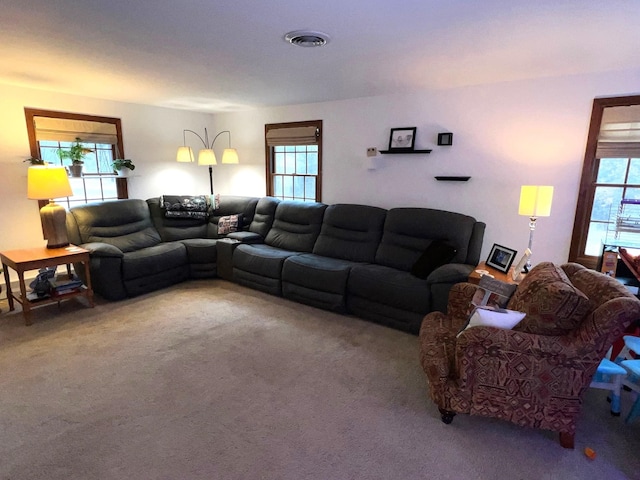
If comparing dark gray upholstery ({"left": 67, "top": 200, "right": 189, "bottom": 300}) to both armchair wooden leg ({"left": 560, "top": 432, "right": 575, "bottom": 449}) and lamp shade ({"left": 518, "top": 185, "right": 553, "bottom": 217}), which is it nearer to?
lamp shade ({"left": 518, "top": 185, "right": 553, "bottom": 217})

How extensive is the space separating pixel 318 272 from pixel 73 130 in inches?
137

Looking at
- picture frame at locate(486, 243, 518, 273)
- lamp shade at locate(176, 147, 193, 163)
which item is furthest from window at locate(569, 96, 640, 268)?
lamp shade at locate(176, 147, 193, 163)

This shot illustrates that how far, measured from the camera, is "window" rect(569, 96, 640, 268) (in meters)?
2.88

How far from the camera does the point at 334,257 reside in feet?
13.0

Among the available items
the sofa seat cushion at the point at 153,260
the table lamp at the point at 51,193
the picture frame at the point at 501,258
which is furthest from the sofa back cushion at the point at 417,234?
the table lamp at the point at 51,193

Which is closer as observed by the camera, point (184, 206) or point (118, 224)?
point (118, 224)

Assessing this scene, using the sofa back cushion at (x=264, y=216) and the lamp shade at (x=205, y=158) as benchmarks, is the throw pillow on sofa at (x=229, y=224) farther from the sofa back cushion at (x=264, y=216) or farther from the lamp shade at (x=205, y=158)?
the lamp shade at (x=205, y=158)

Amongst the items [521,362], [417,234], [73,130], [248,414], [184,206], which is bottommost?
[248,414]

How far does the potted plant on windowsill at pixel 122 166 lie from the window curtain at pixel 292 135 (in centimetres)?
190

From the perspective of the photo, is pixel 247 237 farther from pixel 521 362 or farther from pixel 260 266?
pixel 521 362

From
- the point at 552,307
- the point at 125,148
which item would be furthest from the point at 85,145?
the point at 552,307

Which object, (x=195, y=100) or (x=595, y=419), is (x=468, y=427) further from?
(x=195, y=100)

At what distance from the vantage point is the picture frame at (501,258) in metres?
2.85

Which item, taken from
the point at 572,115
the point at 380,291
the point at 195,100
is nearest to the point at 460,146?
the point at 572,115
